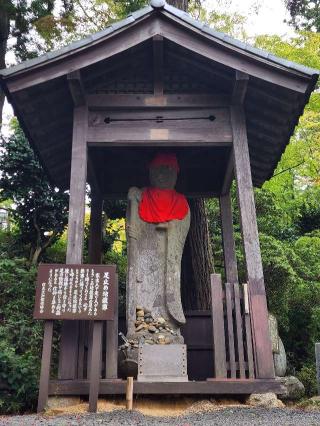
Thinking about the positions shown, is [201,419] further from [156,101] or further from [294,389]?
[294,389]

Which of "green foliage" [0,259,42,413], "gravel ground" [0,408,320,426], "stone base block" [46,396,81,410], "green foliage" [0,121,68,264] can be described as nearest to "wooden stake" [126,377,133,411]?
A: "gravel ground" [0,408,320,426]

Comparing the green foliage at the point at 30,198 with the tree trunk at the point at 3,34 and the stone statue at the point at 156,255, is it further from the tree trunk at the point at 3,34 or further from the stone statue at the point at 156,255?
the tree trunk at the point at 3,34

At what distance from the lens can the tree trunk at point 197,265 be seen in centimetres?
857

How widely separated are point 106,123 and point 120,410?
12.0 ft

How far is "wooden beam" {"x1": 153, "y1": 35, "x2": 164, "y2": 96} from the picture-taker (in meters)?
6.03

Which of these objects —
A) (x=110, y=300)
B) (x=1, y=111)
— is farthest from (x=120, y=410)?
(x=1, y=111)

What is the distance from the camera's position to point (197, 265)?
28.9ft

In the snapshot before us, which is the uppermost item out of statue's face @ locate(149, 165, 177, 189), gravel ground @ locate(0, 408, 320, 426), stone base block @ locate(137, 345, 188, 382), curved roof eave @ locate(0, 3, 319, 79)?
curved roof eave @ locate(0, 3, 319, 79)

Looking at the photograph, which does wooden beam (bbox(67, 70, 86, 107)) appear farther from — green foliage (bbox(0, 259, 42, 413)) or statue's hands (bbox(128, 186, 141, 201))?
green foliage (bbox(0, 259, 42, 413))

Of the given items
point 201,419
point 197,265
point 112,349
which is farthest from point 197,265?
Answer: point 201,419

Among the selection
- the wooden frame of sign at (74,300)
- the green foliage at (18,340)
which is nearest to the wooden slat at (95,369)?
the wooden frame of sign at (74,300)

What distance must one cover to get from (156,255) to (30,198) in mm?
4723

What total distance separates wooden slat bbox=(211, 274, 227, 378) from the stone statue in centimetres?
98

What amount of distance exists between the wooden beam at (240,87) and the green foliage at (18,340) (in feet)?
15.0
